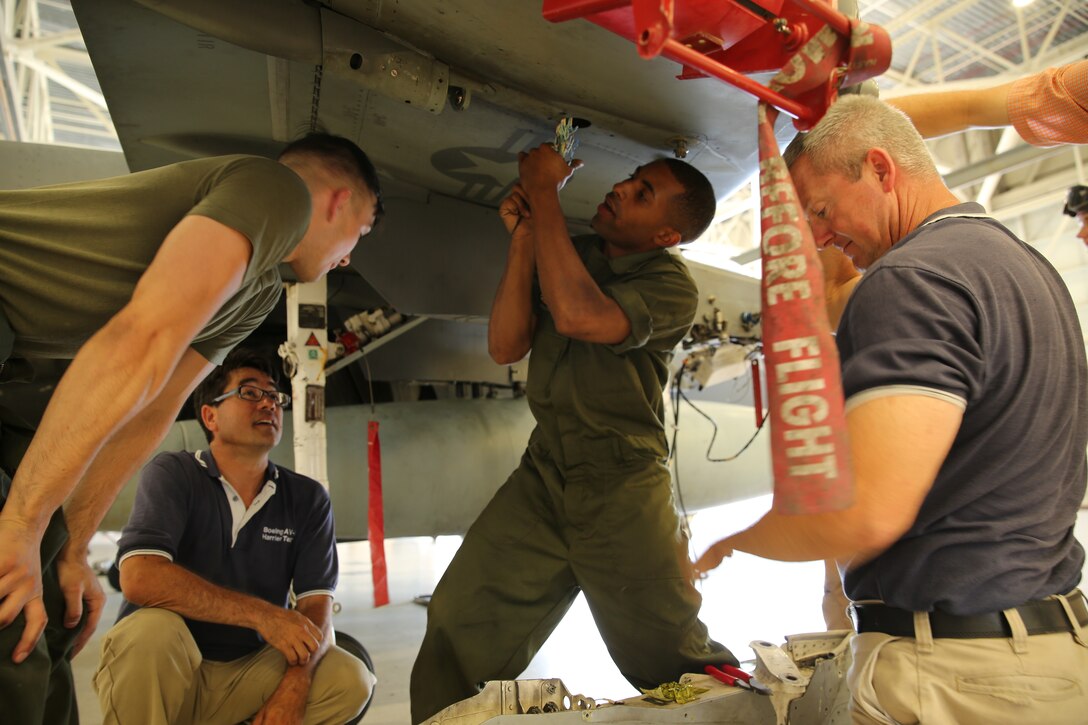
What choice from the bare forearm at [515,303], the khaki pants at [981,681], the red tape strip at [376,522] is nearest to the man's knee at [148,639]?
the bare forearm at [515,303]

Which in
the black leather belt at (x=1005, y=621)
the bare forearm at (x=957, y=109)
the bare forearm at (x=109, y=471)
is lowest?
the black leather belt at (x=1005, y=621)

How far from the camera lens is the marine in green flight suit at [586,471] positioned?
202 centimetres

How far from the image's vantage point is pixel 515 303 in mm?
2260

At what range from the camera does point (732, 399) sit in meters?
6.43

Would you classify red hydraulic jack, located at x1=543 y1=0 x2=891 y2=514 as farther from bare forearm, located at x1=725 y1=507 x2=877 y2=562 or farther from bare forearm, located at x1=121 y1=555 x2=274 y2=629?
bare forearm, located at x1=121 y1=555 x2=274 y2=629

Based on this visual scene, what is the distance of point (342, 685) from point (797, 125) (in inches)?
77.5

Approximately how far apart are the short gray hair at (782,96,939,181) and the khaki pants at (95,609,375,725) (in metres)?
1.94

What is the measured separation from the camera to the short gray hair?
125 centimetres

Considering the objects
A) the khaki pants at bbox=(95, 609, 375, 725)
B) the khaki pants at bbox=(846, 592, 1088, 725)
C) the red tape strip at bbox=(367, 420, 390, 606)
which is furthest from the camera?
the red tape strip at bbox=(367, 420, 390, 606)

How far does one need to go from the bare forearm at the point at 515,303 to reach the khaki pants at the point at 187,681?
3.66ft

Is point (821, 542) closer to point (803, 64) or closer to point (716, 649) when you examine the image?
point (803, 64)

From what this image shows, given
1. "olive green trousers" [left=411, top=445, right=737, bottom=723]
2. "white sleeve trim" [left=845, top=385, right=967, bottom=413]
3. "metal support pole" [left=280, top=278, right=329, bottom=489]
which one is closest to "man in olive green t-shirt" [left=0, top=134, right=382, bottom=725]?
"olive green trousers" [left=411, top=445, right=737, bottom=723]

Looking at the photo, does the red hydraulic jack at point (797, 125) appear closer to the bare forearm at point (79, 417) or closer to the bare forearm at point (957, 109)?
the bare forearm at point (957, 109)

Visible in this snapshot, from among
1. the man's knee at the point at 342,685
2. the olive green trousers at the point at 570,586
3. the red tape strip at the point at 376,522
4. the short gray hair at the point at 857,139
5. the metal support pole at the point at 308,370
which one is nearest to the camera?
the short gray hair at the point at 857,139
